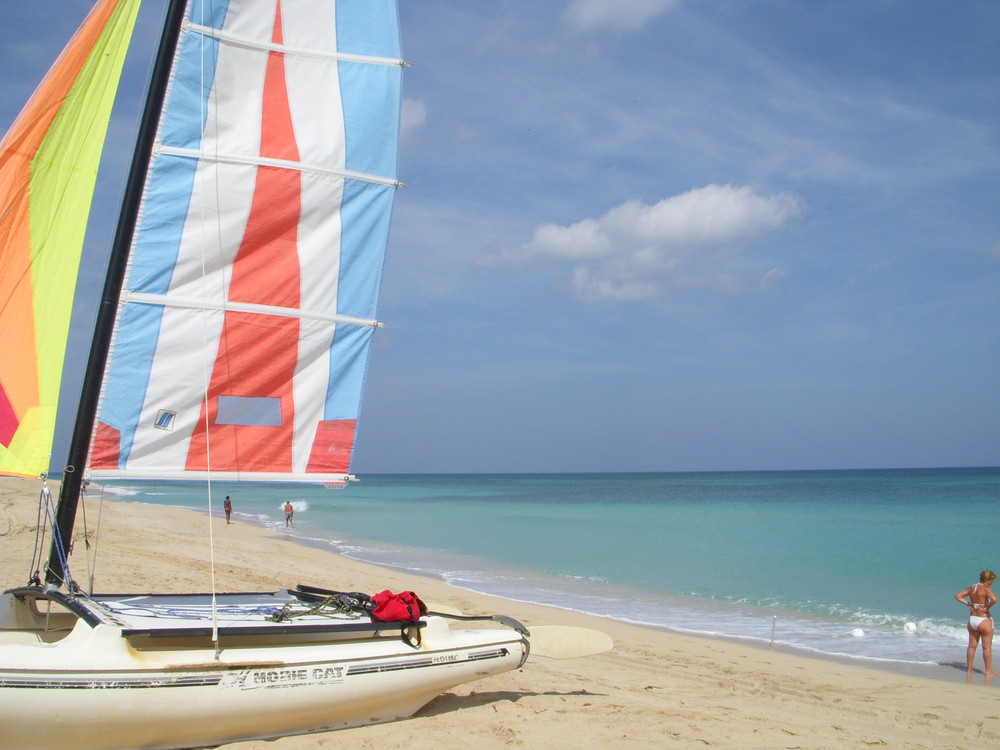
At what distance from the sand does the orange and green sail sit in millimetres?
928

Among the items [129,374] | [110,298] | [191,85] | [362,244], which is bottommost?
[129,374]

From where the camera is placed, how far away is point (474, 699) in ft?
19.5

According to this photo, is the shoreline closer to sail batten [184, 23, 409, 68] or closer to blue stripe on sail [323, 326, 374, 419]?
blue stripe on sail [323, 326, 374, 419]

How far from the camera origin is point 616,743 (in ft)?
16.5

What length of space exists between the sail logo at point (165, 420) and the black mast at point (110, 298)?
0.42 meters

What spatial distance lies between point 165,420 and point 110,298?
2.99ft

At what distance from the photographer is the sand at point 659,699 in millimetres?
5160

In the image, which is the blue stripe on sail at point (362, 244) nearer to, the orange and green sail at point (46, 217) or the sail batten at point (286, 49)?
the sail batten at point (286, 49)

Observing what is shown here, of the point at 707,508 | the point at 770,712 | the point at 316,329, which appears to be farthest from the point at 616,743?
the point at 707,508

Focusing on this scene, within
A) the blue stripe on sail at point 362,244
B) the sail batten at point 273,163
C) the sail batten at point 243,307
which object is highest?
the sail batten at point 273,163

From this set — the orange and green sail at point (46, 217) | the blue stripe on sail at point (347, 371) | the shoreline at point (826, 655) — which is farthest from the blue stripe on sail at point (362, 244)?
the shoreline at point (826, 655)

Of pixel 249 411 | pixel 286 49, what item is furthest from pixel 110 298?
pixel 286 49

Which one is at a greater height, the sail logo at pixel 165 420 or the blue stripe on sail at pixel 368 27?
the blue stripe on sail at pixel 368 27

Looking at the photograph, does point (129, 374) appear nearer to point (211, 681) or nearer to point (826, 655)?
point (211, 681)
